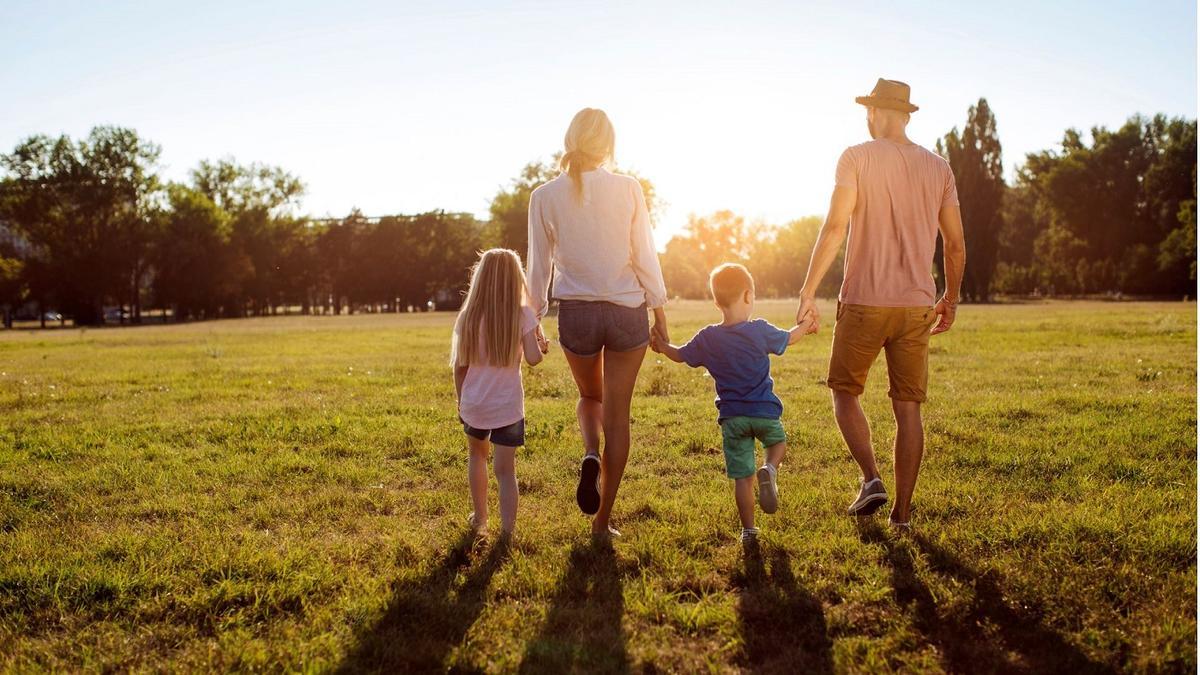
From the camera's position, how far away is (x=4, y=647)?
3.59 metres

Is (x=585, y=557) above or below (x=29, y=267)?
below

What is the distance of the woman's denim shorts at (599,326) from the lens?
4480 millimetres

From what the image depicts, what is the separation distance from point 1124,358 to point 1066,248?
72938mm

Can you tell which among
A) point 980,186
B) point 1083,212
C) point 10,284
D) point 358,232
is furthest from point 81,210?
point 1083,212

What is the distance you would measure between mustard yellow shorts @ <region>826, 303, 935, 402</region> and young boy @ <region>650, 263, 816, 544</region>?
0.30 meters

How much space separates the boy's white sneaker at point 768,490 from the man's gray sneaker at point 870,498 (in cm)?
79

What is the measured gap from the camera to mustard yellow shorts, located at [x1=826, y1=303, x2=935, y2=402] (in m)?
4.79

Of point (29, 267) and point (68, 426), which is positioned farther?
point (29, 267)

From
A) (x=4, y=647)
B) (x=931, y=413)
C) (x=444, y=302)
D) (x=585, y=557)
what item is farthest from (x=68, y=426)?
(x=444, y=302)

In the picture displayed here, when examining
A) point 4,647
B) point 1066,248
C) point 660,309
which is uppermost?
point 1066,248

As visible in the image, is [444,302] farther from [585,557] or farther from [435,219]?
[585,557]

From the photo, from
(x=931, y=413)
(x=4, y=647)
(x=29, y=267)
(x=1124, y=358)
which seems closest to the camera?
(x=4, y=647)

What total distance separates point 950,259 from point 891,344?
2.33 ft

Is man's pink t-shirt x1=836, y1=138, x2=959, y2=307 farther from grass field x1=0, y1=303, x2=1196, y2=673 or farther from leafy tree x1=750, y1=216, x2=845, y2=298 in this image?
leafy tree x1=750, y1=216, x2=845, y2=298
